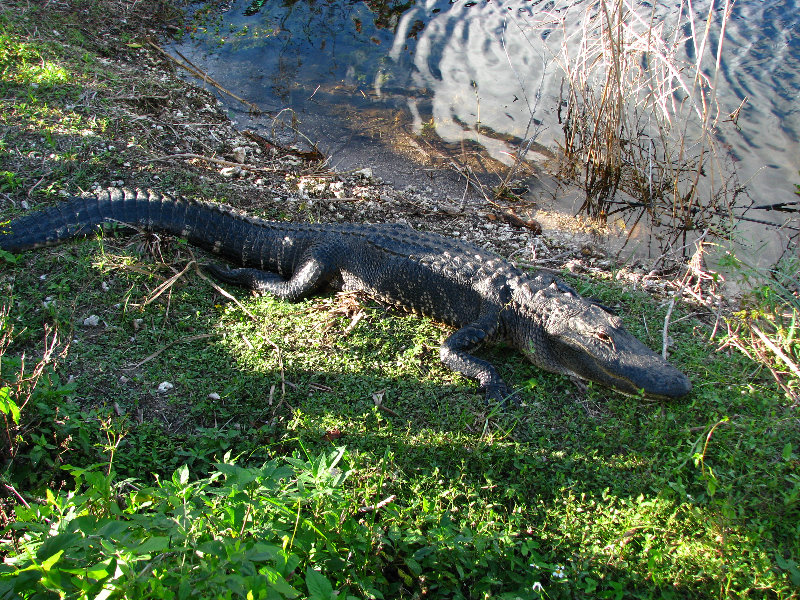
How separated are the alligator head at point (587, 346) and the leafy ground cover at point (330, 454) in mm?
133

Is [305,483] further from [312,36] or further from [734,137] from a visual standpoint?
[312,36]

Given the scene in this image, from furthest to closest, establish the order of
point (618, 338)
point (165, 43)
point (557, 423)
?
point (165, 43)
point (618, 338)
point (557, 423)

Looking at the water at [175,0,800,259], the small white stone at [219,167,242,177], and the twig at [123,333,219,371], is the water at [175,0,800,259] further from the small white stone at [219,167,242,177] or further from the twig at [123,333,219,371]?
the twig at [123,333,219,371]

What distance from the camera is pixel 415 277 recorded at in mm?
4406

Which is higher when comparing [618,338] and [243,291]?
[618,338]

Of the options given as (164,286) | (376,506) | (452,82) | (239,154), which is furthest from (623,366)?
(452,82)

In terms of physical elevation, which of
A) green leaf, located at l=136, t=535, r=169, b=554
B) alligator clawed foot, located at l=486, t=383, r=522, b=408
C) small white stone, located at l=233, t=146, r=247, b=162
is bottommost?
alligator clawed foot, located at l=486, t=383, r=522, b=408

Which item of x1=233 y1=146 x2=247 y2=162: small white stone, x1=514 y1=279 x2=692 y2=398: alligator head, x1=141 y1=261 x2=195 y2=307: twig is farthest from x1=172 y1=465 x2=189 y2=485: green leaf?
x1=233 y1=146 x2=247 y2=162: small white stone

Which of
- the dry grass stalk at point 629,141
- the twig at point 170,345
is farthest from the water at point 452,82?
the twig at point 170,345

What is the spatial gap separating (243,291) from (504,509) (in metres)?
2.75

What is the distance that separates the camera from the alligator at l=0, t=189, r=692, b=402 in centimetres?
373

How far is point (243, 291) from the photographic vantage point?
4516 mm

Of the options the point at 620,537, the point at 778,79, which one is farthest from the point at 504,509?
the point at 778,79

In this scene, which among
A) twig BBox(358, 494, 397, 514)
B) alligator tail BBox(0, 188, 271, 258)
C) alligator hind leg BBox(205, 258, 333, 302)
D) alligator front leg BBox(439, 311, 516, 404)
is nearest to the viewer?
twig BBox(358, 494, 397, 514)
